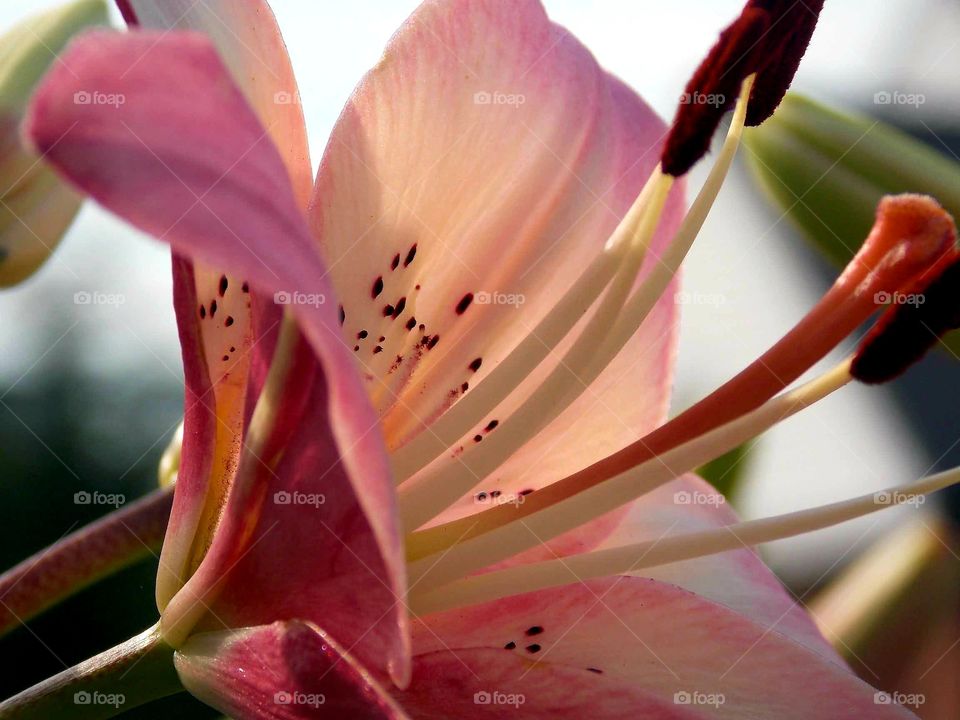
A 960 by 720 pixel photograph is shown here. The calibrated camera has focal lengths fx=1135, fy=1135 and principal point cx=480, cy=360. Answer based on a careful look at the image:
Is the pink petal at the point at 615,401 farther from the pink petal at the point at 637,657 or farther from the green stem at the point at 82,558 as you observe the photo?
the green stem at the point at 82,558

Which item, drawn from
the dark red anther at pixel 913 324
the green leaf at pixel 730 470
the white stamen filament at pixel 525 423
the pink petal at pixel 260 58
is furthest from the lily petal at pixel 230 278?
the green leaf at pixel 730 470

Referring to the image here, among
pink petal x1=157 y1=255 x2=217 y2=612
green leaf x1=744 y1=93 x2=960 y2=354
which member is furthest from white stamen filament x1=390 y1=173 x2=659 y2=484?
green leaf x1=744 y1=93 x2=960 y2=354

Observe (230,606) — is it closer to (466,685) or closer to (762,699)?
(466,685)

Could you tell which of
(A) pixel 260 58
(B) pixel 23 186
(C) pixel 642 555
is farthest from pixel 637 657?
(B) pixel 23 186

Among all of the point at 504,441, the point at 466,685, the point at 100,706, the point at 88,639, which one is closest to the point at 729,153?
the point at 504,441

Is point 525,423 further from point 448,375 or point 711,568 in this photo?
point 711,568

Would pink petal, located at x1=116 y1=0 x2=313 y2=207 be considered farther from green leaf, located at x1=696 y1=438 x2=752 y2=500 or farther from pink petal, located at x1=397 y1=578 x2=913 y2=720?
green leaf, located at x1=696 y1=438 x2=752 y2=500

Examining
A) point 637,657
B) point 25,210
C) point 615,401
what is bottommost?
point 637,657
